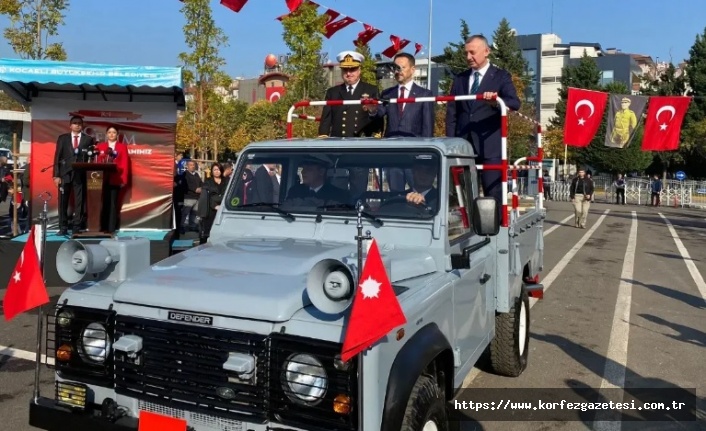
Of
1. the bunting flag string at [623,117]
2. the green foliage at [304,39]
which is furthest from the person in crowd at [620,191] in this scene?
the green foliage at [304,39]

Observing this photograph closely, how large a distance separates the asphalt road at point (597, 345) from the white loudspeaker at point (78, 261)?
125cm

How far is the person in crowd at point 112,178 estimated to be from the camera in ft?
34.4

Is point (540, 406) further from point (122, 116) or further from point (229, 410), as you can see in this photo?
point (122, 116)

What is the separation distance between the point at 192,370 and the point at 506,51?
172ft

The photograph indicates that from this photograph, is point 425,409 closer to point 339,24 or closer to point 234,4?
point 234,4

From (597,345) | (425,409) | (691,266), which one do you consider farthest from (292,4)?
(425,409)

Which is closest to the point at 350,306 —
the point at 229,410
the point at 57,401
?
the point at 229,410

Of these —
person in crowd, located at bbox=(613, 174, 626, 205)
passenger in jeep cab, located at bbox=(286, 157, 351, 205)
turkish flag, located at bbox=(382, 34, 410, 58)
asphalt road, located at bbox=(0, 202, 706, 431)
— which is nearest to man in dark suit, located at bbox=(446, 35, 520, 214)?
passenger in jeep cab, located at bbox=(286, 157, 351, 205)

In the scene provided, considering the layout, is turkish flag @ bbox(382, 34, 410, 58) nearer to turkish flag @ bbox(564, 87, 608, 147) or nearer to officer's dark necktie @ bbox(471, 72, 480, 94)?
turkish flag @ bbox(564, 87, 608, 147)

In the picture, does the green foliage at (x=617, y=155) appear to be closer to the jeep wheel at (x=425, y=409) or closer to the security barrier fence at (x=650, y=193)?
the security barrier fence at (x=650, y=193)

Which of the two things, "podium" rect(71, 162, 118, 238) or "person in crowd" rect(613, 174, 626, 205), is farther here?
"person in crowd" rect(613, 174, 626, 205)

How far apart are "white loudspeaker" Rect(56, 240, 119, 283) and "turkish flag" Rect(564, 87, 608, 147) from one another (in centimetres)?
1972

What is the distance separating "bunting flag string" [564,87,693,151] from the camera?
69.9 feet

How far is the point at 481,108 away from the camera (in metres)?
5.32
